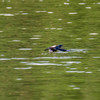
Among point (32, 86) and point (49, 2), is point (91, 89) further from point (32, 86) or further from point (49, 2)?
point (49, 2)

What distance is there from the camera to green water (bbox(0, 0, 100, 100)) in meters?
6.77

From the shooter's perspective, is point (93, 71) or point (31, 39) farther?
point (31, 39)

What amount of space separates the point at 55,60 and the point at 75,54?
1.76 feet

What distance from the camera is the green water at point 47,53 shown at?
22.2 ft

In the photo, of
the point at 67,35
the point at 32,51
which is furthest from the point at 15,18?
the point at 32,51

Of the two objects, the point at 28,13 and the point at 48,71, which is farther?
the point at 28,13

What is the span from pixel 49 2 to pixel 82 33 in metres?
3.69

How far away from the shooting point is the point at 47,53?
28.7ft

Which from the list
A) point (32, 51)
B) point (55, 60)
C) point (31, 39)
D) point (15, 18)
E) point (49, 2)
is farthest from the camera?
point (49, 2)

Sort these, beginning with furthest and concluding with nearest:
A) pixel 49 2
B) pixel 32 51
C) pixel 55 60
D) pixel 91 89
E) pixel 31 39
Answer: pixel 49 2 → pixel 31 39 → pixel 32 51 → pixel 55 60 → pixel 91 89

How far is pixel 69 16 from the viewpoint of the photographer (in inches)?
471

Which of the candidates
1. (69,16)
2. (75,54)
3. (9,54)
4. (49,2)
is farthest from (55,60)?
(49,2)

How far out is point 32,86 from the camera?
691 centimetres

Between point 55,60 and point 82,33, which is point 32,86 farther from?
point 82,33
